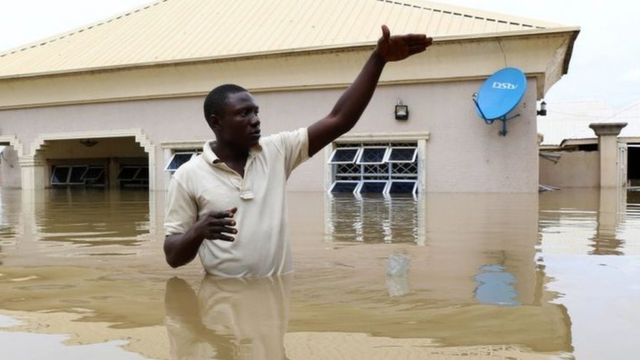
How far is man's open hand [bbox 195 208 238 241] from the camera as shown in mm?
2768

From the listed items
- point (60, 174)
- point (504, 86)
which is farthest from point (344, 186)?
point (60, 174)

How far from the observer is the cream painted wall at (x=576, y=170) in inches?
713

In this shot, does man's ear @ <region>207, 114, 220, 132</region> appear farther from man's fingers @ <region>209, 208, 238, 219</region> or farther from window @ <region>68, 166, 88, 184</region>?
window @ <region>68, 166, 88, 184</region>

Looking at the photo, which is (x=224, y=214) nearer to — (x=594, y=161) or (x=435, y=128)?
(x=435, y=128)

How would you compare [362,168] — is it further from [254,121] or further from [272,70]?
[254,121]

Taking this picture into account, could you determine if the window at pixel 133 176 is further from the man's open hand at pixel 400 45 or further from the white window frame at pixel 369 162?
the man's open hand at pixel 400 45

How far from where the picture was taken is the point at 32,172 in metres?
19.7

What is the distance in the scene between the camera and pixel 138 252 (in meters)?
4.77

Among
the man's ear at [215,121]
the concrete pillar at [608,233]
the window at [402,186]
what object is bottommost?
the concrete pillar at [608,233]

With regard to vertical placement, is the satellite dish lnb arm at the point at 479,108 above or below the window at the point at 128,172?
above

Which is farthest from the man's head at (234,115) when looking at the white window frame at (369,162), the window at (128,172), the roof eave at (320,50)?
the window at (128,172)

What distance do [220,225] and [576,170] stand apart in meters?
17.3

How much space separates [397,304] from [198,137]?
14.9 m

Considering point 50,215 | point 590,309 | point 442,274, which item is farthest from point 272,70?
point 590,309
